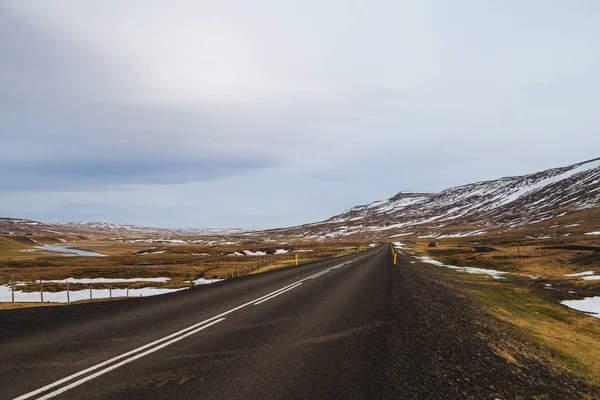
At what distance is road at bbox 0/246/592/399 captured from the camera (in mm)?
6555

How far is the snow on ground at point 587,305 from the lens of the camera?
23719 mm

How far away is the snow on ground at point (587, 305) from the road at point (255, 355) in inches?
566

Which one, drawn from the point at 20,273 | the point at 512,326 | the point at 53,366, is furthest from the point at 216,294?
the point at 20,273

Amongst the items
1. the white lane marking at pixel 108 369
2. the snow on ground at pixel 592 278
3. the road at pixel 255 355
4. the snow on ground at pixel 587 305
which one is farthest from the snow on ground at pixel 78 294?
the snow on ground at pixel 592 278

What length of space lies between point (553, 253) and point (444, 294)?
43.8 meters

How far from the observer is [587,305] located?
25.3 metres

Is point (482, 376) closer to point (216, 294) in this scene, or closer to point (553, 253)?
point (216, 294)

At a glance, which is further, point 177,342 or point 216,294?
point 216,294

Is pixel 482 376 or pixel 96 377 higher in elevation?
pixel 96 377

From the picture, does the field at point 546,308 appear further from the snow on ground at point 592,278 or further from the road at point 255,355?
the road at point 255,355

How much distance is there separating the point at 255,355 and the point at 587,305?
2662 centimetres

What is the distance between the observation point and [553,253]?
5425cm

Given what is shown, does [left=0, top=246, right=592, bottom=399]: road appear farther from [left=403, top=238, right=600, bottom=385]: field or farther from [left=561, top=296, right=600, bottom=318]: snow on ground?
[left=561, top=296, right=600, bottom=318]: snow on ground

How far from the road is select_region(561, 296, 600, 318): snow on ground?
14.4 m
